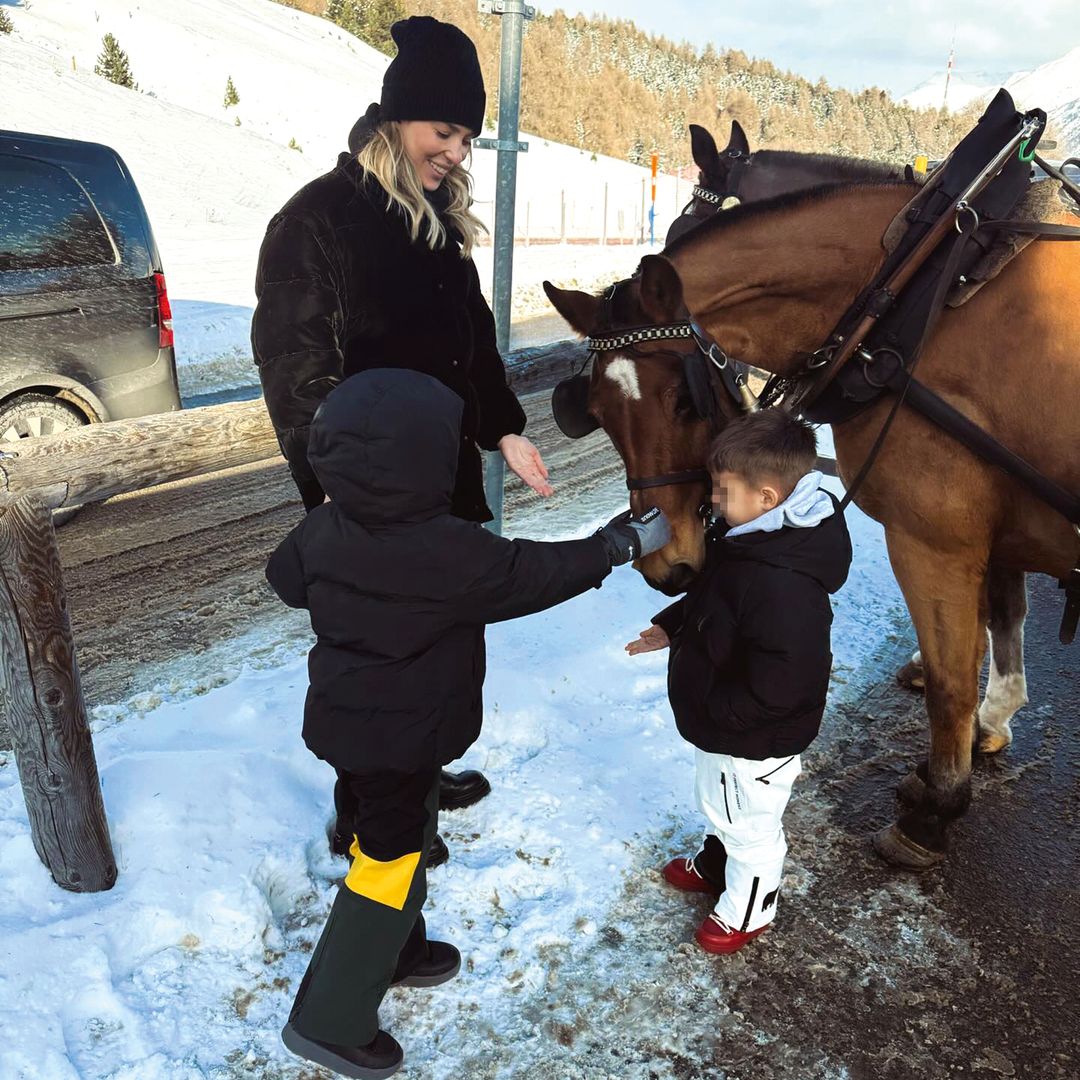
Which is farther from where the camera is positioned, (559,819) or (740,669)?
(559,819)

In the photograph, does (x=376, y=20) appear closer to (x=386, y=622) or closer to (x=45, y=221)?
(x=45, y=221)

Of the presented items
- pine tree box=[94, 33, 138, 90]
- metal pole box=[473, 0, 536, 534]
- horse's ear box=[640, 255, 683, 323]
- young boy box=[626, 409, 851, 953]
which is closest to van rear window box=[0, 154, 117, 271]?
metal pole box=[473, 0, 536, 534]

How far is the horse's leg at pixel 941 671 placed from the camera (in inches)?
88.1

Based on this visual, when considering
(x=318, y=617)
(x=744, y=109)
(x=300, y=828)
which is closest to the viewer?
(x=318, y=617)

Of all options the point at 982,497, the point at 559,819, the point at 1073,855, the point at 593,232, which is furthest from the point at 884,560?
the point at 593,232

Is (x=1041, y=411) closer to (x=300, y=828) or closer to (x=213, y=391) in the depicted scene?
(x=300, y=828)

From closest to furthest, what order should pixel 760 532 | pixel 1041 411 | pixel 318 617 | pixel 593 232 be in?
pixel 318 617 → pixel 760 532 → pixel 1041 411 → pixel 593 232

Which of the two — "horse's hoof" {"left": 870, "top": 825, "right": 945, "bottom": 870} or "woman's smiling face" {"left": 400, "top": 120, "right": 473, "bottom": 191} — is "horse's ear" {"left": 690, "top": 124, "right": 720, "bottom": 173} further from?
"horse's hoof" {"left": 870, "top": 825, "right": 945, "bottom": 870}

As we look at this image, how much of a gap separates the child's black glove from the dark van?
402 cm

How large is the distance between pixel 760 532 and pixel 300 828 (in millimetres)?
1517

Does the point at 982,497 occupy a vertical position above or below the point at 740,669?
above

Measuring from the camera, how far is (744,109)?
74938 mm

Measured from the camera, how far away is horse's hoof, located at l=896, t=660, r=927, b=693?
11.1 ft

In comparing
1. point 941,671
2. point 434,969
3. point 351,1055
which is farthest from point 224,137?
point 351,1055
